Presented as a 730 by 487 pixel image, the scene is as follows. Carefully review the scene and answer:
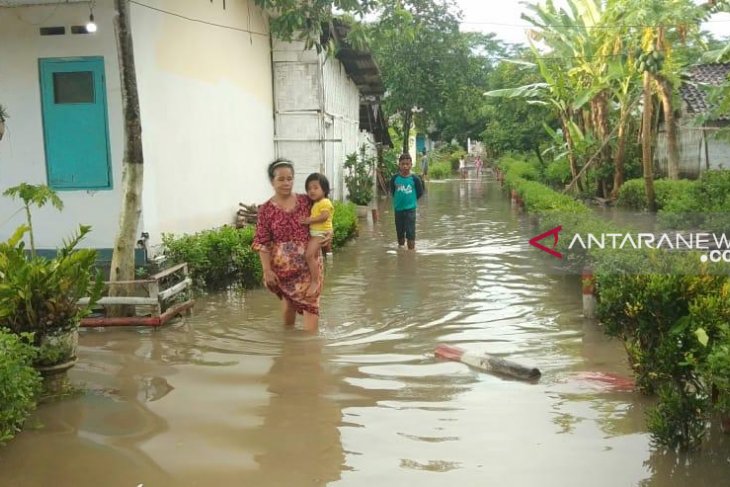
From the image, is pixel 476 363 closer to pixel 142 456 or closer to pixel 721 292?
pixel 721 292

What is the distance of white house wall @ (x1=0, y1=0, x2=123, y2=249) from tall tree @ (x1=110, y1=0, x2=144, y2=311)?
5.08 feet

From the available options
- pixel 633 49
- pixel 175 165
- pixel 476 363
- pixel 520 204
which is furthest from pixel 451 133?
pixel 476 363

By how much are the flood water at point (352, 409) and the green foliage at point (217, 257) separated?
29.9 inches

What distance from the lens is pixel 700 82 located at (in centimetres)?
2069

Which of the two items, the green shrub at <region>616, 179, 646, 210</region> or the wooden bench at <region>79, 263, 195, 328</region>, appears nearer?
the wooden bench at <region>79, 263, 195, 328</region>

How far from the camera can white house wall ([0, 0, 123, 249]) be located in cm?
859

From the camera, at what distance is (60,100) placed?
8758 millimetres

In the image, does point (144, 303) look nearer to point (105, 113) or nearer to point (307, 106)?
point (105, 113)

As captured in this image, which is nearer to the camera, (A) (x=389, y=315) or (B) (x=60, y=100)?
(A) (x=389, y=315)

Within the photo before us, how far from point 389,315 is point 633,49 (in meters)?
11.8

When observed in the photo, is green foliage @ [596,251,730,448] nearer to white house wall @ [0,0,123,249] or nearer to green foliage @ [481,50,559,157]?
white house wall @ [0,0,123,249]

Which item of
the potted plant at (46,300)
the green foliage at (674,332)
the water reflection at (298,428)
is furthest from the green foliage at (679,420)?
the potted plant at (46,300)

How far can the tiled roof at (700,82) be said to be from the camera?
20.2 m

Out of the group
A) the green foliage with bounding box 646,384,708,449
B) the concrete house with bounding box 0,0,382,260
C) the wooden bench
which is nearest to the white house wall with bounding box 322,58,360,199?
the concrete house with bounding box 0,0,382,260
